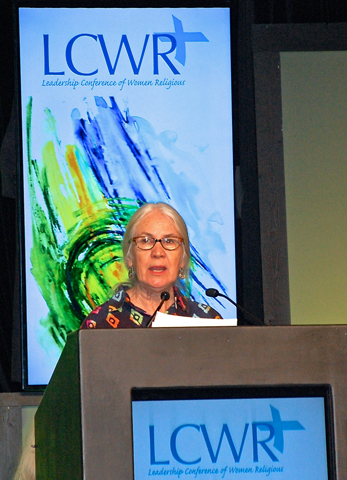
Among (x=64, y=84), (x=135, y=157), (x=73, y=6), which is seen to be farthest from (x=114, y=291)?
(x=73, y=6)

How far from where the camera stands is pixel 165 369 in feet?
3.09

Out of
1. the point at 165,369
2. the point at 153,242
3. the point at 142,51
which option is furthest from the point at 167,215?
the point at 165,369

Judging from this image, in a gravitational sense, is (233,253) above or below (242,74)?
below

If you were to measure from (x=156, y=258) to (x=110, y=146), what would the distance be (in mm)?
1424

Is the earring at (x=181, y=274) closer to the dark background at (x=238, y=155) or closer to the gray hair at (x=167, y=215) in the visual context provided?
the gray hair at (x=167, y=215)

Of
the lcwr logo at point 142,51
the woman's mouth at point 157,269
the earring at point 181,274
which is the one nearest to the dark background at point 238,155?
the lcwr logo at point 142,51

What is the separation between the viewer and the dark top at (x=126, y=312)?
2.47 metres

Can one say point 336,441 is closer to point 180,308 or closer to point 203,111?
point 180,308

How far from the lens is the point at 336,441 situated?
3.13 ft

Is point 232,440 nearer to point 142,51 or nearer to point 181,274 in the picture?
point 181,274

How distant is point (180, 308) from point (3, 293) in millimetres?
1420

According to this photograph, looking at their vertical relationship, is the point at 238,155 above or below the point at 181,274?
above

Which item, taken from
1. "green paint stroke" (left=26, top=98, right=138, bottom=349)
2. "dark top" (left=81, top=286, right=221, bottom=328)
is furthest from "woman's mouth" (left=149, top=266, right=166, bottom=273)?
"green paint stroke" (left=26, top=98, right=138, bottom=349)

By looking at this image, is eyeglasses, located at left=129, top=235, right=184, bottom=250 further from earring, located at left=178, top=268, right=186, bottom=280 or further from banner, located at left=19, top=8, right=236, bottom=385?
banner, located at left=19, top=8, right=236, bottom=385
